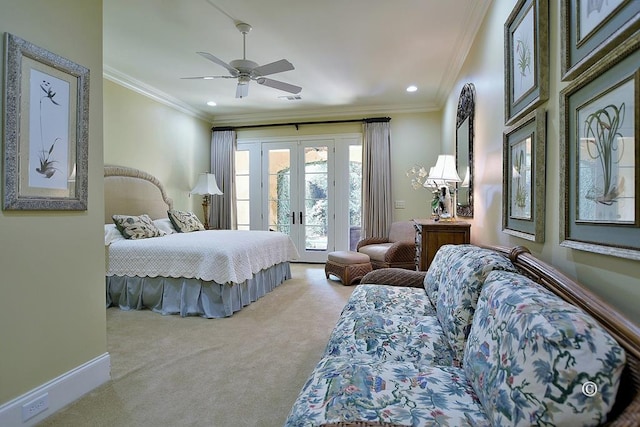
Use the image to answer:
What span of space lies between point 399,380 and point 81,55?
2.45 metres

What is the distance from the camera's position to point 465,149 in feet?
11.5

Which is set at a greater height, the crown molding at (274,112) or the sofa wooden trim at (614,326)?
the crown molding at (274,112)

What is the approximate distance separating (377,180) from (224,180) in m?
2.92

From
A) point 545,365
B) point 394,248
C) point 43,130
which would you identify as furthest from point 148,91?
→ point 545,365

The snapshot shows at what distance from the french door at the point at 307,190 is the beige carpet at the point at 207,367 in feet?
8.38

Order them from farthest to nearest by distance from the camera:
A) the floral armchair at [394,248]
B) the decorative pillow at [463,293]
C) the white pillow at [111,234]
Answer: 1. the floral armchair at [394,248]
2. the white pillow at [111,234]
3. the decorative pillow at [463,293]

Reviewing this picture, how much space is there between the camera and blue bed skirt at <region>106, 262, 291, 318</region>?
344 centimetres

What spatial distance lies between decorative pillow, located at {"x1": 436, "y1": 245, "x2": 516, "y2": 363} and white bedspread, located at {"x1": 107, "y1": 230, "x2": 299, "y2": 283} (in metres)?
2.22

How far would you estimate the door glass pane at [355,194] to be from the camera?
6191 millimetres

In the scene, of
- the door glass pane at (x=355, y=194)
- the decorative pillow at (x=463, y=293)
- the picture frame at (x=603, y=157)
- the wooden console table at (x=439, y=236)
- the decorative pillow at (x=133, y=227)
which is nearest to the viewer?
the picture frame at (x=603, y=157)

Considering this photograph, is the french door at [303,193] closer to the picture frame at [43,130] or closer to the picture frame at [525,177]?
the picture frame at [525,177]

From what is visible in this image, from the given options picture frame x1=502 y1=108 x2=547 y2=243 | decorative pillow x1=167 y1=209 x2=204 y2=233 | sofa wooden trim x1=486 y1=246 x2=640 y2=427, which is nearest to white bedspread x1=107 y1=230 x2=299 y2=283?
decorative pillow x1=167 y1=209 x2=204 y2=233

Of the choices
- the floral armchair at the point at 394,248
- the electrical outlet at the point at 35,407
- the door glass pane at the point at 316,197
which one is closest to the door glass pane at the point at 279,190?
the door glass pane at the point at 316,197

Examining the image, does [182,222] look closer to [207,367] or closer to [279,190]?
[279,190]
